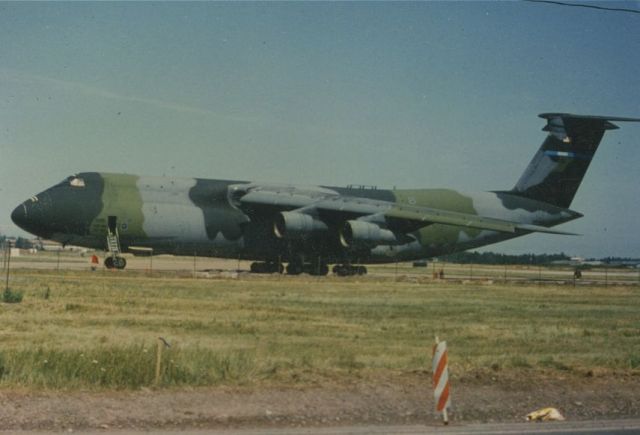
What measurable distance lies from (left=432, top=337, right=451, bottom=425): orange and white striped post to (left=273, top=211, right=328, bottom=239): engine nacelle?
27.2 m

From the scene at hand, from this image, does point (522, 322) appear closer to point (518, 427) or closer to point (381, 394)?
point (381, 394)

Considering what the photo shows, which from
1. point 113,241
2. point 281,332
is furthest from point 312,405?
point 113,241

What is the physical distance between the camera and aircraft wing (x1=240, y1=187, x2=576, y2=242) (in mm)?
38500

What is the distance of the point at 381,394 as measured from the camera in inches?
474

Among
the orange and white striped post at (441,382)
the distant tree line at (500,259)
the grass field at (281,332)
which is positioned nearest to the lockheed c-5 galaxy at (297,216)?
the grass field at (281,332)

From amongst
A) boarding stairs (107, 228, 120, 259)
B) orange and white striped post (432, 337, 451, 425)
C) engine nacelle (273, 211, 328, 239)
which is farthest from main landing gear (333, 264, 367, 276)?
orange and white striped post (432, 337, 451, 425)

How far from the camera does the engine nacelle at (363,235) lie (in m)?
37.9

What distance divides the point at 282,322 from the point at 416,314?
15.6ft

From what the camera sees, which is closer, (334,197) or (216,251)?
(216,251)

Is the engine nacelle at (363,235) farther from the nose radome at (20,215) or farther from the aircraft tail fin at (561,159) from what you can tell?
the nose radome at (20,215)

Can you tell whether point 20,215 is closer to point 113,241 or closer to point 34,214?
point 34,214

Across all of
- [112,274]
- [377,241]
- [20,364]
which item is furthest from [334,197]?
[20,364]

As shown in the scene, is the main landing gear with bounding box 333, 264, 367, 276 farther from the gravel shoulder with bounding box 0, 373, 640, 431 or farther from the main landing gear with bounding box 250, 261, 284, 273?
the gravel shoulder with bounding box 0, 373, 640, 431

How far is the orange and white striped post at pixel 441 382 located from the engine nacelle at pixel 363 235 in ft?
89.6
